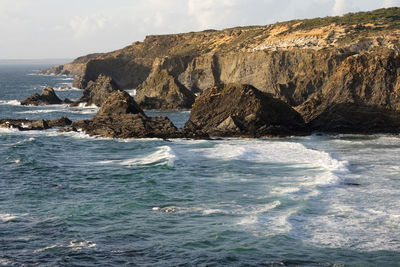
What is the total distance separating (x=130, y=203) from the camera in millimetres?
26172

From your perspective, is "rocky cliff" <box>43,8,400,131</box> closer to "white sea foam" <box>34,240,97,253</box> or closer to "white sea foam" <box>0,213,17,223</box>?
"white sea foam" <box>0,213,17,223</box>

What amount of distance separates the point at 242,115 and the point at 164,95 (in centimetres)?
3148

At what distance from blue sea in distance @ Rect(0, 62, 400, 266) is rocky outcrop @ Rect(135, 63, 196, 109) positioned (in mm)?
31076

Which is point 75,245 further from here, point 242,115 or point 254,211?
point 242,115

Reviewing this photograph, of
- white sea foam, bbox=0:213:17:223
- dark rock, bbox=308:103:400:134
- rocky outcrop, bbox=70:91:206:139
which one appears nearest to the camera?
white sea foam, bbox=0:213:17:223

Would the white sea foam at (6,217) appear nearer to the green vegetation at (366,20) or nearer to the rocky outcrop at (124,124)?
the rocky outcrop at (124,124)

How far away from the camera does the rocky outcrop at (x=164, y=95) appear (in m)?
74.4

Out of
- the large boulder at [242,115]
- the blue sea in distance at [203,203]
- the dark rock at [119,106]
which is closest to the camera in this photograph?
the blue sea in distance at [203,203]

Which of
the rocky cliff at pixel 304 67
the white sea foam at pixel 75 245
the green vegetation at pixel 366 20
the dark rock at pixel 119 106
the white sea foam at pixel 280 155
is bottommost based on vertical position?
the white sea foam at pixel 75 245

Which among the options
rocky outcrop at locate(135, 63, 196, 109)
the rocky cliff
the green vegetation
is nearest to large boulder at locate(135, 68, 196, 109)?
rocky outcrop at locate(135, 63, 196, 109)

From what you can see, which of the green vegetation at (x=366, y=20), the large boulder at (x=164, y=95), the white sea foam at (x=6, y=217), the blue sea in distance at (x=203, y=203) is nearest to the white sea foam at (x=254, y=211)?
the blue sea in distance at (x=203, y=203)

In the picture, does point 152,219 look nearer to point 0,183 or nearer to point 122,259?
point 122,259

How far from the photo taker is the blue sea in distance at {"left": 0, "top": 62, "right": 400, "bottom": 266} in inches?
760

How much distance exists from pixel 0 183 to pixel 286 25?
308ft
